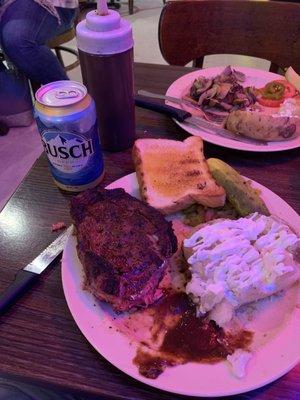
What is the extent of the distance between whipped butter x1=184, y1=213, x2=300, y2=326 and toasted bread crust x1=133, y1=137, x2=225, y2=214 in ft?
0.45

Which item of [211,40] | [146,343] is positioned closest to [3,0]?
[211,40]

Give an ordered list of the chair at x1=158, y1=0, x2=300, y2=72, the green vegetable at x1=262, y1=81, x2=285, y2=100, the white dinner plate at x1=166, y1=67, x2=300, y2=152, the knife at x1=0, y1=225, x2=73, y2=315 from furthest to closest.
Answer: the chair at x1=158, y1=0, x2=300, y2=72
the green vegetable at x1=262, y1=81, x2=285, y2=100
the white dinner plate at x1=166, y1=67, x2=300, y2=152
the knife at x1=0, y1=225, x2=73, y2=315

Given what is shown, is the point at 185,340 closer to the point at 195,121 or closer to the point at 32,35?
the point at 195,121

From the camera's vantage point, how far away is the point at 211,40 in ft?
5.92

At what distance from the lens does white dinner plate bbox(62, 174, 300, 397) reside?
65 cm

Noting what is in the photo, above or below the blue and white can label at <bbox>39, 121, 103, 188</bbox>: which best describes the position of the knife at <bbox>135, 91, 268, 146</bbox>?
below

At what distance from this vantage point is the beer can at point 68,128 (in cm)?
86

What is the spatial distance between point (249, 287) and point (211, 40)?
1.44 m

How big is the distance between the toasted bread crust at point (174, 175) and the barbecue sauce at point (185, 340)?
273 millimetres

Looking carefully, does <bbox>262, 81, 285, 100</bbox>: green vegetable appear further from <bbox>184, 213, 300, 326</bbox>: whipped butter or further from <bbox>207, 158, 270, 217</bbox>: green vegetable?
<bbox>184, 213, 300, 326</bbox>: whipped butter

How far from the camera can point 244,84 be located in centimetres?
147

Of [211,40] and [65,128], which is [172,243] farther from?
[211,40]

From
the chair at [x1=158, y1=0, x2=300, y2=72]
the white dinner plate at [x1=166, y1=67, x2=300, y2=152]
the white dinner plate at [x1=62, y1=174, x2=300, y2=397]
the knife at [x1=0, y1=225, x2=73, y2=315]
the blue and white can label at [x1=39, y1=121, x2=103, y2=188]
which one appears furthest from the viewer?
the chair at [x1=158, y1=0, x2=300, y2=72]

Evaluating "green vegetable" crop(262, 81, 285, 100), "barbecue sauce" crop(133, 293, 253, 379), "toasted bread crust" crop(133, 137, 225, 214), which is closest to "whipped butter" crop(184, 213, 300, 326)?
"barbecue sauce" crop(133, 293, 253, 379)
